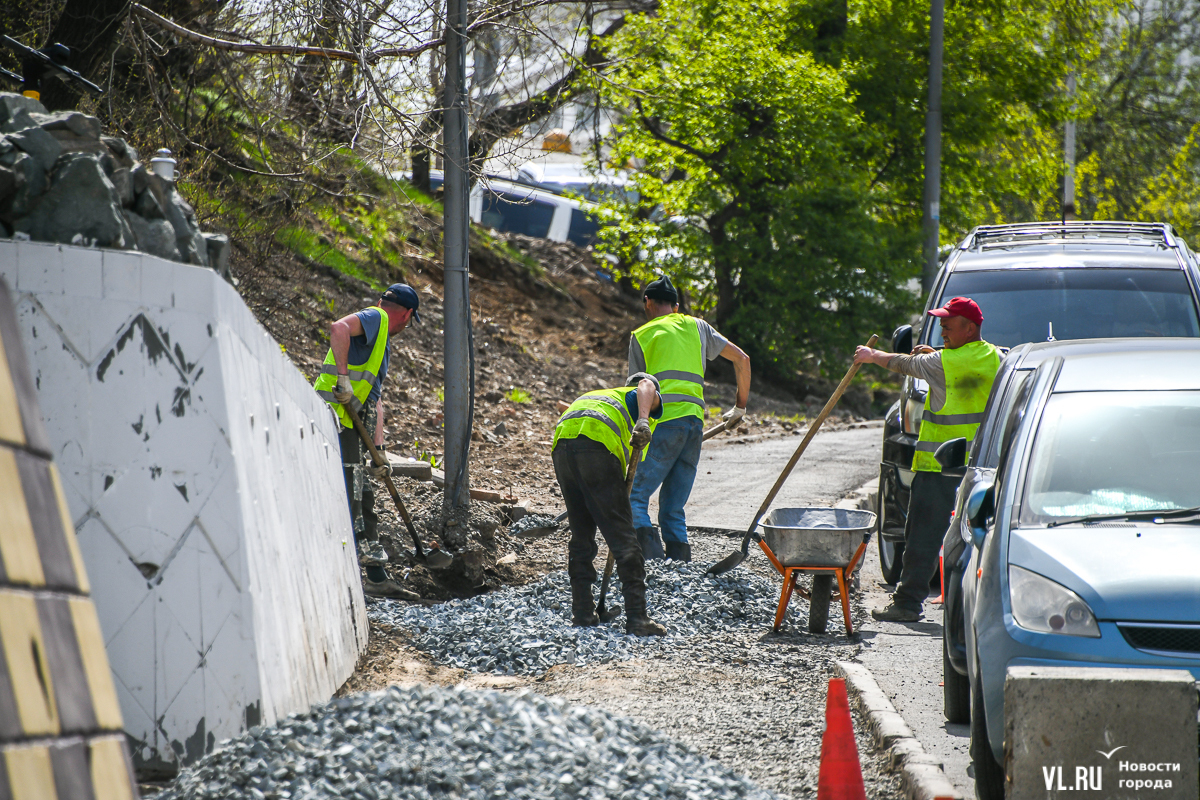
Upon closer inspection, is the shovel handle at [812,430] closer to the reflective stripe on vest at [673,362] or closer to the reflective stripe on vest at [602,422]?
the reflective stripe on vest at [673,362]

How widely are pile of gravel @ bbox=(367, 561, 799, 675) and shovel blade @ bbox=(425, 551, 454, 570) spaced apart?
825mm

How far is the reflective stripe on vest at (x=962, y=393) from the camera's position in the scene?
6.86 metres

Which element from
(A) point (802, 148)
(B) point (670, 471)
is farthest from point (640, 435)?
(A) point (802, 148)

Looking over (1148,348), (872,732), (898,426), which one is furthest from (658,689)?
(898,426)

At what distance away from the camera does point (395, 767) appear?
3.80 meters

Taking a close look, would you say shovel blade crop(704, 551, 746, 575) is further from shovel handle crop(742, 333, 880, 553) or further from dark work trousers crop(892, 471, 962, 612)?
dark work trousers crop(892, 471, 962, 612)

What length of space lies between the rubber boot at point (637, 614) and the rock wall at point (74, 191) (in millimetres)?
3067

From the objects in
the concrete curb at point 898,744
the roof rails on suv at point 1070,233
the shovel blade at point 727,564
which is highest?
the roof rails on suv at point 1070,233

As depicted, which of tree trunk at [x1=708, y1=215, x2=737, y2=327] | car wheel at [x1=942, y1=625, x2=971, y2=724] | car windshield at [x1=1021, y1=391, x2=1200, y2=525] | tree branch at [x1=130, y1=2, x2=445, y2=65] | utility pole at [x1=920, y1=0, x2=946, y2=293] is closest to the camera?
car windshield at [x1=1021, y1=391, x2=1200, y2=525]

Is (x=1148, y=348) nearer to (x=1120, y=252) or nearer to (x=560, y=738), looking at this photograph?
(x=560, y=738)

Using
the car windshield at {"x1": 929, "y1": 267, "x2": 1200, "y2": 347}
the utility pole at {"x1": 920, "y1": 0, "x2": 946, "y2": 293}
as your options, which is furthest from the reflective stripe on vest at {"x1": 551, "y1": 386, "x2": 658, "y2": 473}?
the utility pole at {"x1": 920, "y1": 0, "x2": 946, "y2": 293}

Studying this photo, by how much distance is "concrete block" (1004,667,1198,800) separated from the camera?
3.32 metres

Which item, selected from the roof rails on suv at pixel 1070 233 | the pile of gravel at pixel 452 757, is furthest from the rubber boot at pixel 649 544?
the pile of gravel at pixel 452 757

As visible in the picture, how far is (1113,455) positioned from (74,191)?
4.03m
